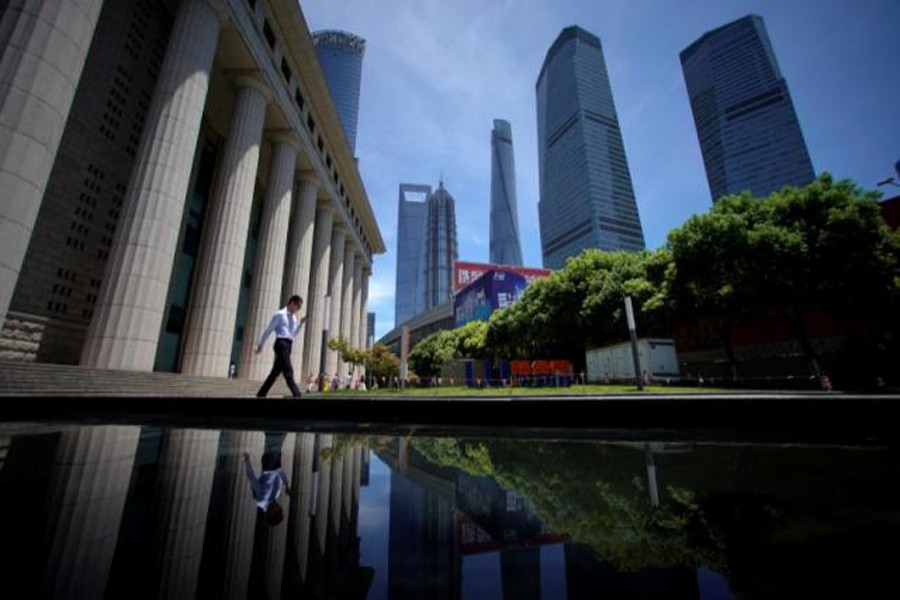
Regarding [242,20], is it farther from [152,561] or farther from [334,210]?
[152,561]

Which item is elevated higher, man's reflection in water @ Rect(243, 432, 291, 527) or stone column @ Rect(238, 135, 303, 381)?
stone column @ Rect(238, 135, 303, 381)

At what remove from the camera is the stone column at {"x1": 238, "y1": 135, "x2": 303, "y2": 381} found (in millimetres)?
18062

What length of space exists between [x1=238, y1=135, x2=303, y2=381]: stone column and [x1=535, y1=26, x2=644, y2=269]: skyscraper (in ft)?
383

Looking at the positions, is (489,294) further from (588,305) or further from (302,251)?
(302,251)

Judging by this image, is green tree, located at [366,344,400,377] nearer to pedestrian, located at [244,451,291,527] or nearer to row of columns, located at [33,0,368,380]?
row of columns, located at [33,0,368,380]

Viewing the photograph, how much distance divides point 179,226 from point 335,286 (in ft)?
58.1

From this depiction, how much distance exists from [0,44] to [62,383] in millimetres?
7831

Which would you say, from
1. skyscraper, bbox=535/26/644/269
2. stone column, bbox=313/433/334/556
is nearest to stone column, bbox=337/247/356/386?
stone column, bbox=313/433/334/556

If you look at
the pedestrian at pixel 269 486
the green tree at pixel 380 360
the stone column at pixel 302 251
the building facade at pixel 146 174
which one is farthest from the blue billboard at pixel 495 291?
the pedestrian at pixel 269 486

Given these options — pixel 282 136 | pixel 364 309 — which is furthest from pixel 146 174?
pixel 364 309

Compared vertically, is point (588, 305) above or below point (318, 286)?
below

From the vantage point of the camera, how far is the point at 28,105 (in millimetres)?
8828

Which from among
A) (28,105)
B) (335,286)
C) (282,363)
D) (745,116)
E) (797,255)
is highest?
(745,116)

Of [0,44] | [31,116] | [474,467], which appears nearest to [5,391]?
[31,116]
